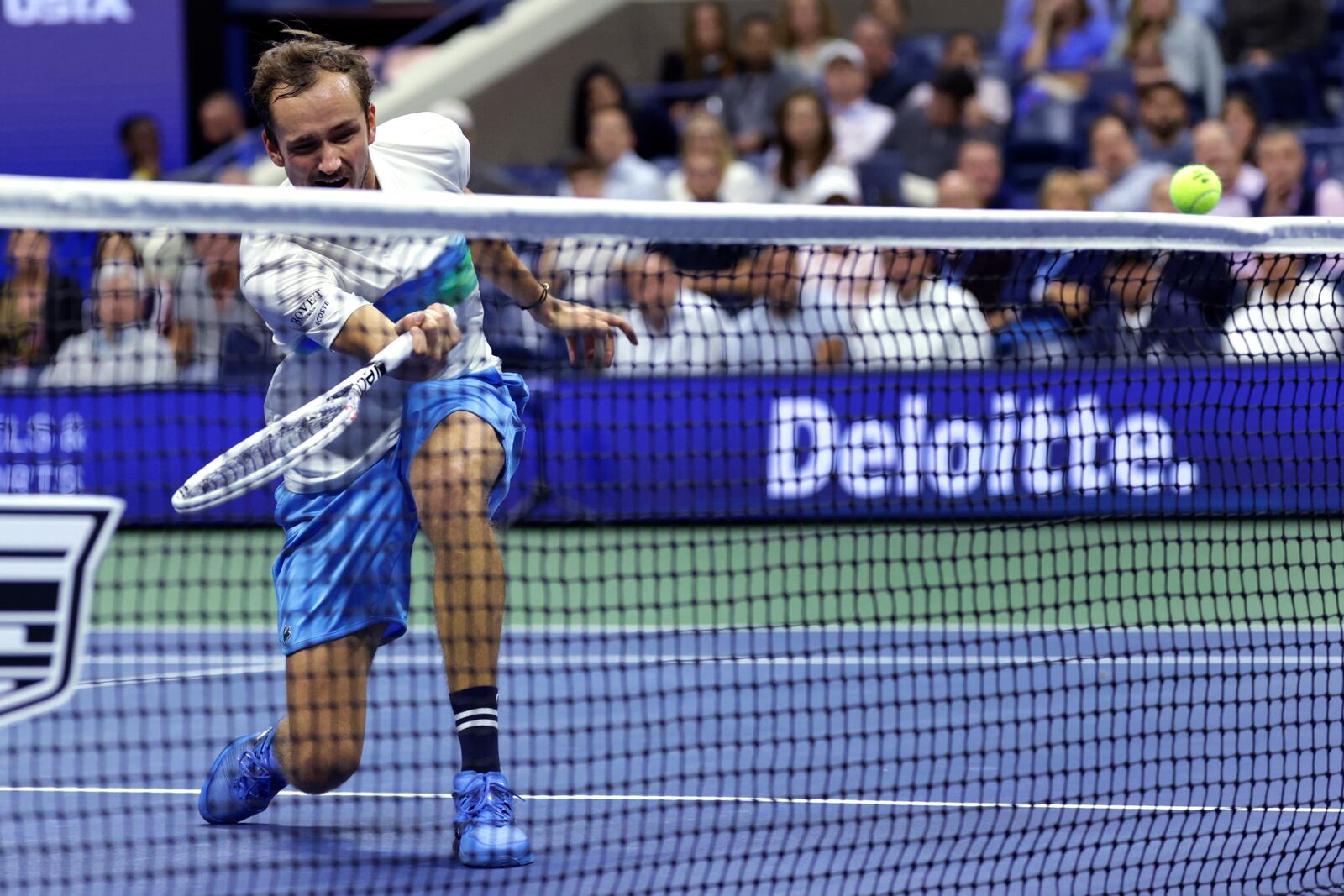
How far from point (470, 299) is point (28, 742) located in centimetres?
184

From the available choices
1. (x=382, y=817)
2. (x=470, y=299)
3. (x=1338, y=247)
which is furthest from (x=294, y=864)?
(x=1338, y=247)

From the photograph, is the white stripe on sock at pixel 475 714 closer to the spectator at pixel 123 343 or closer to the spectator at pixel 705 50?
the spectator at pixel 123 343

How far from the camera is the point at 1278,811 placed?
368 centimetres

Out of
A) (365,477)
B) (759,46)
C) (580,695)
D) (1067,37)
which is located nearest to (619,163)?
(759,46)

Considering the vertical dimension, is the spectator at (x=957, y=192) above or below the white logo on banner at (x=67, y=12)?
below

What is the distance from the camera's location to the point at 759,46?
11.2 m

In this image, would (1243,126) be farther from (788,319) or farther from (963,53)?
(788,319)

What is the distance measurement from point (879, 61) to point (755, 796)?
25.9 ft

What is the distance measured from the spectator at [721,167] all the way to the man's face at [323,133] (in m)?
5.88

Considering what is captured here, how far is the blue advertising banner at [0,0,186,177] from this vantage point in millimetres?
12648

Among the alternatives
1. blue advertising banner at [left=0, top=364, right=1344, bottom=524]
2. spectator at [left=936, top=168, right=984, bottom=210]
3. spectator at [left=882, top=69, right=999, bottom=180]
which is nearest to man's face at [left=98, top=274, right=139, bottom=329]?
blue advertising banner at [left=0, top=364, right=1344, bottom=524]

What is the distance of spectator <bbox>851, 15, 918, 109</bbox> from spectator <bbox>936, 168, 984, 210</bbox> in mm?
2316

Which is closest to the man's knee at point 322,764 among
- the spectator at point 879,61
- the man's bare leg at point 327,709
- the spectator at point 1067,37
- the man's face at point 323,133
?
the man's bare leg at point 327,709

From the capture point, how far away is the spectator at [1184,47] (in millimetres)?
10523
